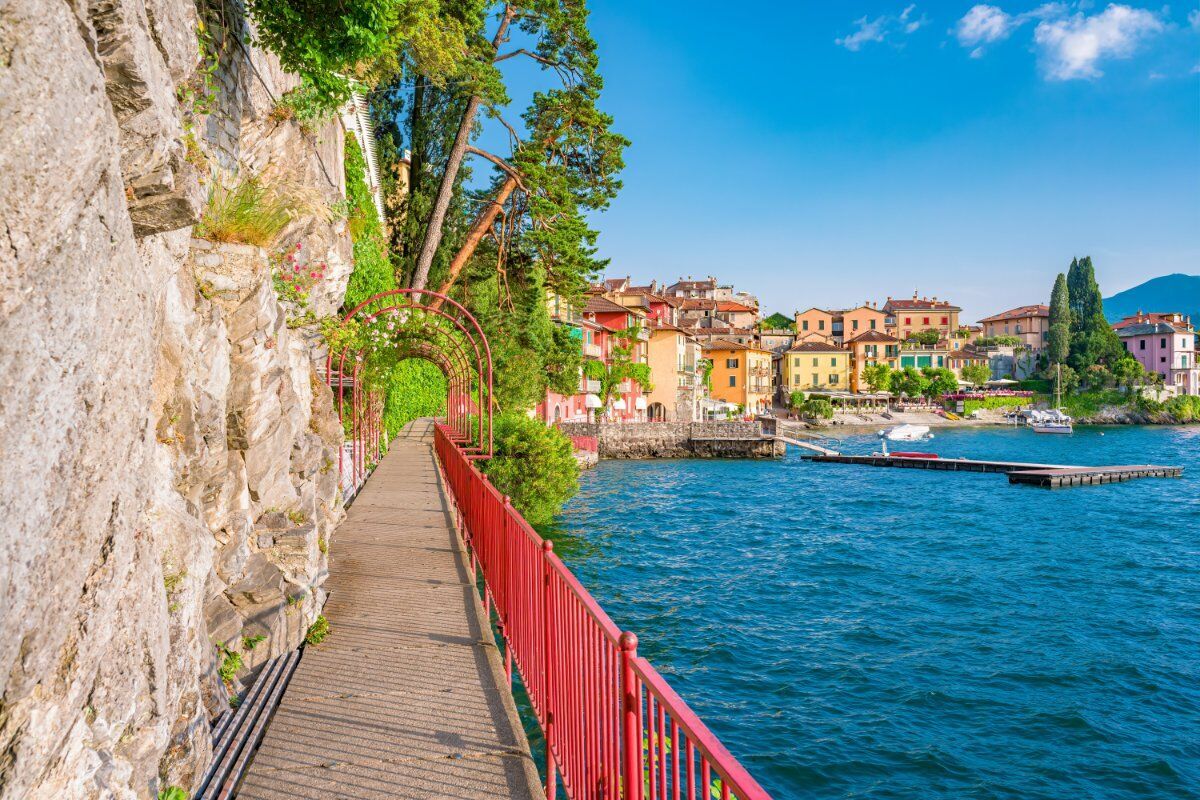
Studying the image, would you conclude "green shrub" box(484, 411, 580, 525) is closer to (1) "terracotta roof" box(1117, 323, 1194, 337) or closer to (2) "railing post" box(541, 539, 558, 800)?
(2) "railing post" box(541, 539, 558, 800)

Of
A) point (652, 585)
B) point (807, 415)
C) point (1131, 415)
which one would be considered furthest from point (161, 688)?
point (1131, 415)

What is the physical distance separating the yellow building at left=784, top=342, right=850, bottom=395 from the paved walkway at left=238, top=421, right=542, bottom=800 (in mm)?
108346

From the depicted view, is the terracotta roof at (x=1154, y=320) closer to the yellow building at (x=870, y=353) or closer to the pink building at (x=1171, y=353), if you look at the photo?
the pink building at (x=1171, y=353)

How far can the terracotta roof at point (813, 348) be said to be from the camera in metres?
113

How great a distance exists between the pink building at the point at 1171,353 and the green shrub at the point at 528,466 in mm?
131481

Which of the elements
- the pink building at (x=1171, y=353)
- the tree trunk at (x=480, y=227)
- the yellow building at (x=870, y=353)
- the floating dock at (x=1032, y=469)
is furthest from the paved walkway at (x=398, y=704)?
the pink building at (x=1171, y=353)

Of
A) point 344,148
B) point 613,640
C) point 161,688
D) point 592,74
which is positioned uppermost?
point 592,74

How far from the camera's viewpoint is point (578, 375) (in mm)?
55344

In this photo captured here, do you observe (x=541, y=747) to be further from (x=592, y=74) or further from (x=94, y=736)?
(x=592, y=74)

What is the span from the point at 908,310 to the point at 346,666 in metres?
141

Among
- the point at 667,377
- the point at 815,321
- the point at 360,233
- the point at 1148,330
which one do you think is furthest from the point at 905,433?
the point at 1148,330

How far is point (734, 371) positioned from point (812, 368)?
21.1m

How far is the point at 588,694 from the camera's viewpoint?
402 centimetres

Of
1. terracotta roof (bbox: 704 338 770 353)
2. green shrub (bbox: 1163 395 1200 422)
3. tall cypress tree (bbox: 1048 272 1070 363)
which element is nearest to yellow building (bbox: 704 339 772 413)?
terracotta roof (bbox: 704 338 770 353)
